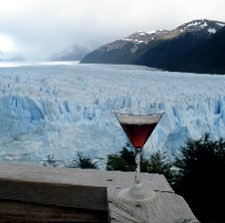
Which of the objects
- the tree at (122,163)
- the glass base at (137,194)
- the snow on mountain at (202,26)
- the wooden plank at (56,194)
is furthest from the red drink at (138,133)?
the snow on mountain at (202,26)

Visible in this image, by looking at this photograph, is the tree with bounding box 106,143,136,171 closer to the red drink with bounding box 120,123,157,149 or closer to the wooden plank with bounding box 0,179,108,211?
the red drink with bounding box 120,123,157,149

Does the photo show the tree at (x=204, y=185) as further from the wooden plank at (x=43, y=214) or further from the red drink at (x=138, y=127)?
the wooden plank at (x=43, y=214)

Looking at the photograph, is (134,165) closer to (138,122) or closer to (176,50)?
(138,122)

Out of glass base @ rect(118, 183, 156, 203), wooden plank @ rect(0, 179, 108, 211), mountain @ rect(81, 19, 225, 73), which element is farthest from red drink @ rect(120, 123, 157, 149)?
mountain @ rect(81, 19, 225, 73)

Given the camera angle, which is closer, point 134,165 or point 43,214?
point 43,214

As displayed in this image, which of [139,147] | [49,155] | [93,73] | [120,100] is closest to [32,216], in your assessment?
[139,147]

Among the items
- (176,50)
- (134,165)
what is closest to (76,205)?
(134,165)
